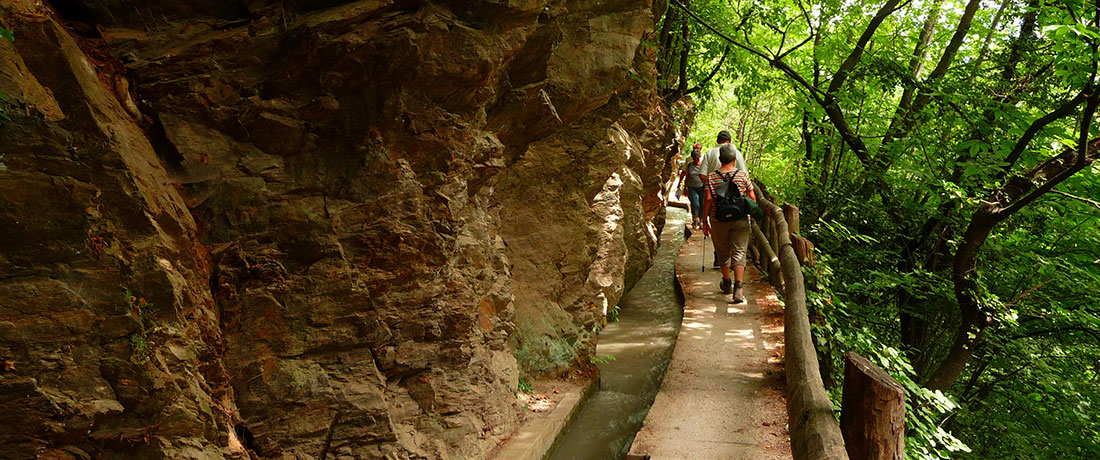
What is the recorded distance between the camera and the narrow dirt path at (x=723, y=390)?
A: 5.42m

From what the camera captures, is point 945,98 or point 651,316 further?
point 651,316

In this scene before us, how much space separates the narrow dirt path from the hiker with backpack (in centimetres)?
75

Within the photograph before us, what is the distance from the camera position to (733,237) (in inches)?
341

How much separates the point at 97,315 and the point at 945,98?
909 centimetres

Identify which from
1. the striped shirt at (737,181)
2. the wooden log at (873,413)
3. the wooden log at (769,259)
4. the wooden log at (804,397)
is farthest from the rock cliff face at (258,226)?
the wooden log at (769,259)

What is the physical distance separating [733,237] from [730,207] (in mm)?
628

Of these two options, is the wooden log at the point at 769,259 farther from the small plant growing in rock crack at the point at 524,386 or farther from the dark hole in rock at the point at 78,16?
the dark hole in rock at the point at 78,16

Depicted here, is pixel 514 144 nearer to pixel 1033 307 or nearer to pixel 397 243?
pixel 397 243

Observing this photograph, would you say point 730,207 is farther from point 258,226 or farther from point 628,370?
point 258,226

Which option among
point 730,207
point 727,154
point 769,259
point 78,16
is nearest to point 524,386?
point 730,207

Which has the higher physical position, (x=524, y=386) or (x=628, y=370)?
(x=524, y=386)

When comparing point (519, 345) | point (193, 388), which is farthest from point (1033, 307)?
point (193, 388)

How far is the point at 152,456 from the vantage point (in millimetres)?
3457

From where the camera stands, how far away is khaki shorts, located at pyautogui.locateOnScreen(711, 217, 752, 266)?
28.2 ft
